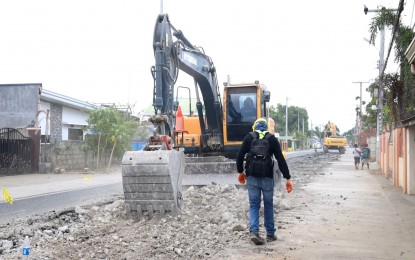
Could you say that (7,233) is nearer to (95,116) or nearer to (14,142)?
(14,142)

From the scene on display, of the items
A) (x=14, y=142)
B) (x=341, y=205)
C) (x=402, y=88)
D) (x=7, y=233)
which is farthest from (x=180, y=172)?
(x=14, y=142)

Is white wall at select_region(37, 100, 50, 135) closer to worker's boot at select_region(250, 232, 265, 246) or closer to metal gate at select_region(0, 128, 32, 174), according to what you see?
metal gate at select_region(0, 128, 32, 174)

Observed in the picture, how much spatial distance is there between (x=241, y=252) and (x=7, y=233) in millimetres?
3625

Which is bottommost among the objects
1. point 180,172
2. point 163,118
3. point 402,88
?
point 180,172

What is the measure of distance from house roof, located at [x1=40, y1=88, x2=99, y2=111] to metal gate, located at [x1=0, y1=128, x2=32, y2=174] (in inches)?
146

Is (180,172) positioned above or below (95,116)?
below

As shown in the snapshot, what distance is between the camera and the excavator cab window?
1471cm

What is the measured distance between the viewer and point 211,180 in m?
13.4

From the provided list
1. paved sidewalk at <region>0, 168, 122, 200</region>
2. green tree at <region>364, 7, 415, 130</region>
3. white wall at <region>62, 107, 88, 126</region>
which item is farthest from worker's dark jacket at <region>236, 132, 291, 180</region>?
white wall at <region>62, 107, 88, 126</region>

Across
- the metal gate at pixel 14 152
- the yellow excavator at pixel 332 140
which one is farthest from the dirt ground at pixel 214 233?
the yellow excavator at pixel 332 140

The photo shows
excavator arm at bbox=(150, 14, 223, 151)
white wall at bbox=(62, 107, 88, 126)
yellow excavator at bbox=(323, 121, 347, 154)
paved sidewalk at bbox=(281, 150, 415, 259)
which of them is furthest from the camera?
yellow excavator at bbox=(323, 121, 347, 154)

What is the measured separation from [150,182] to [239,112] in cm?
702

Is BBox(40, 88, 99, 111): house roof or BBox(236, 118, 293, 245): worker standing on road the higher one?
BBox(40, 88, 99, 111): house roof

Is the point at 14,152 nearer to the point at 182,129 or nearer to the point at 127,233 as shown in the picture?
the point at 182,129
